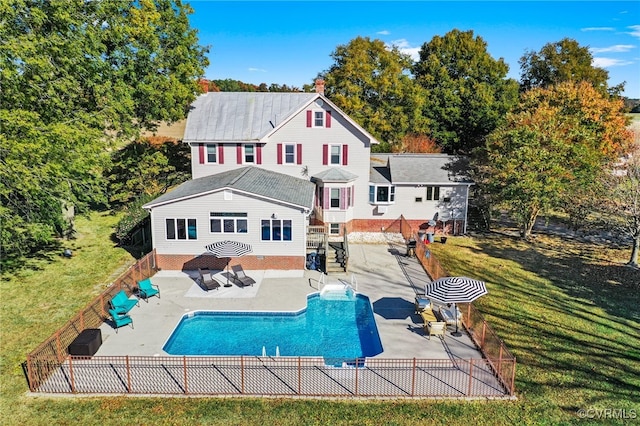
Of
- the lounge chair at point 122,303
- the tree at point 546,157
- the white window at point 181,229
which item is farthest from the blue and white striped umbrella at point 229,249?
the tree at point 546,157

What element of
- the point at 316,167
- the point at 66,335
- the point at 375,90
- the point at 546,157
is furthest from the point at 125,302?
the point at 375,90

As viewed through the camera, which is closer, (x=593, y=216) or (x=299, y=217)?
(x=299, y=217)

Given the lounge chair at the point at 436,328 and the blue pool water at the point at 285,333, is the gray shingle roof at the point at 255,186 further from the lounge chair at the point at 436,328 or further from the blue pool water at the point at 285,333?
the lounge chair at the point at 436,328

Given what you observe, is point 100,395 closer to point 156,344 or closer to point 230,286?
point 156,344

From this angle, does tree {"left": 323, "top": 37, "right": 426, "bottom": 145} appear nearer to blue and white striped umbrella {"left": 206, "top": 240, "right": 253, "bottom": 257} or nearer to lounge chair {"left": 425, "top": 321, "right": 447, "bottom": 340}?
blue and white striped umbrella {"left": 206, "top": 240, "right": 253, "bottom": 257}

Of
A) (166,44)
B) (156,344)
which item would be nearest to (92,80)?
(166,44)
